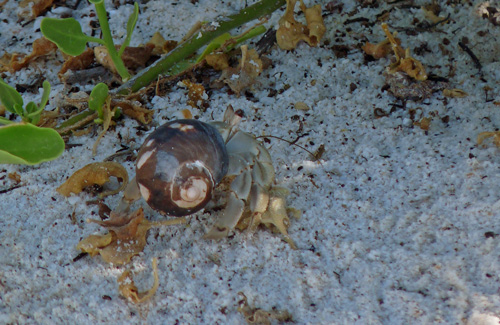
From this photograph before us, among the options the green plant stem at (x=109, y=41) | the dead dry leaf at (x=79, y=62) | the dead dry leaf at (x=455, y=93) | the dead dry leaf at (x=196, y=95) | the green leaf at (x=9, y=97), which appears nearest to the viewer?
the green leaf at (x=9, y=97)

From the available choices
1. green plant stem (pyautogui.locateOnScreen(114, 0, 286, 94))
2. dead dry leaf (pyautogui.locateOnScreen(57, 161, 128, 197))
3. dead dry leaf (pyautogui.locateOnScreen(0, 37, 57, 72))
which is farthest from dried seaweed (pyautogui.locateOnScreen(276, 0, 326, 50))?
dead dry leaf (pyautogui.locateOnScreen(0, 37, 57, 72))

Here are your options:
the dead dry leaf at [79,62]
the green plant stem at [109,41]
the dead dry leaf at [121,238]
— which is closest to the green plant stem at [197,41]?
the green plant stem at [109,41]

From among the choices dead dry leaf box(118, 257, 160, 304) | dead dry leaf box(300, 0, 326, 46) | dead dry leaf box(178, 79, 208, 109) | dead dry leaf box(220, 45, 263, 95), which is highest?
dead dry leaf box(300, 0, 326, 46)

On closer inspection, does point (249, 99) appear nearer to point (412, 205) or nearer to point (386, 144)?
point (386, 144)

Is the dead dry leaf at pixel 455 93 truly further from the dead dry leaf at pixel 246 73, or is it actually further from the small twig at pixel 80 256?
the small twig at pixel 80 256

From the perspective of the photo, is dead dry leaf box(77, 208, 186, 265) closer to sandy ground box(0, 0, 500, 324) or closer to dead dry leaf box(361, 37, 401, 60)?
sandy ground box(0, 0, 500, 324)

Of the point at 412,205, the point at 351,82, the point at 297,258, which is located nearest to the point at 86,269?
the point at 297,258
